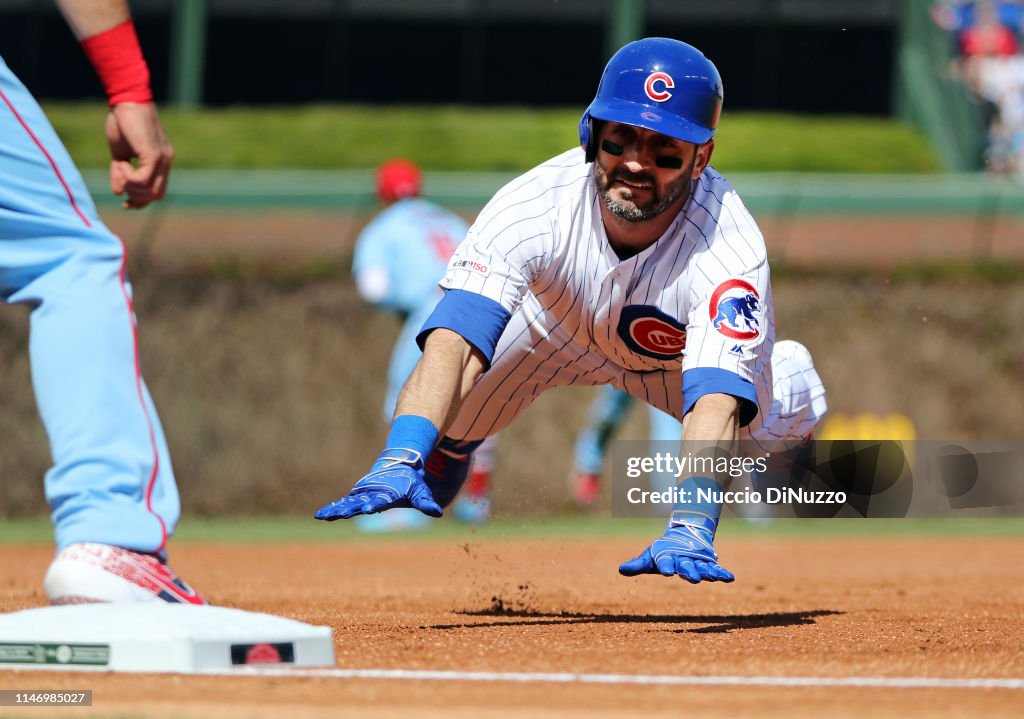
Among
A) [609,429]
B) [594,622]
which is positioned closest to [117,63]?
[594,622]

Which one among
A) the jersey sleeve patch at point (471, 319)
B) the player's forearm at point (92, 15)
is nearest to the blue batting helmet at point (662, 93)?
the jersey sleeve patch at point (471, 319)

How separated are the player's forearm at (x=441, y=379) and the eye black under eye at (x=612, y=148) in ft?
2.32

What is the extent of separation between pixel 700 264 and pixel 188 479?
6858 mm

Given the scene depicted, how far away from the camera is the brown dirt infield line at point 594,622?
298 cm

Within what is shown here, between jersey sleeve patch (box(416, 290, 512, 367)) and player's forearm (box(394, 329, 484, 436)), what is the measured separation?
22 millimetres

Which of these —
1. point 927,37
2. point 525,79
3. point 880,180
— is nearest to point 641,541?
point 880,180

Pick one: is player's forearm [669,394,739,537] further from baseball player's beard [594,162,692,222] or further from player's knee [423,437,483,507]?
player's knee [423,437,483,507]

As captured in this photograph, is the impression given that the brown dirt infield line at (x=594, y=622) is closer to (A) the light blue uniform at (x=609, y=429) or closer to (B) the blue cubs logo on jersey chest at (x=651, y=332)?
(B) the blue cubs logo on jersey chest at (x=651, y=332)

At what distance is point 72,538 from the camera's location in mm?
3318

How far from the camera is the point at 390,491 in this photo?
13.7ft

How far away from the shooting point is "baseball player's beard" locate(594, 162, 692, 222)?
15.7 ft

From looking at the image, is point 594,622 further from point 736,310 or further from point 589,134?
point 589,134

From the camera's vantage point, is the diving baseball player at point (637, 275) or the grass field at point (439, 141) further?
the grass field at point (439, 141)

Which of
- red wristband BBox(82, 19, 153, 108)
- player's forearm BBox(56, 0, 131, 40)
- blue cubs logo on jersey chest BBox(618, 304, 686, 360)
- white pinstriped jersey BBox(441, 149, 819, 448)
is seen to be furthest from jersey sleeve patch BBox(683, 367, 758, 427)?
player's forearm BBox(56, 0, 131, 40)
